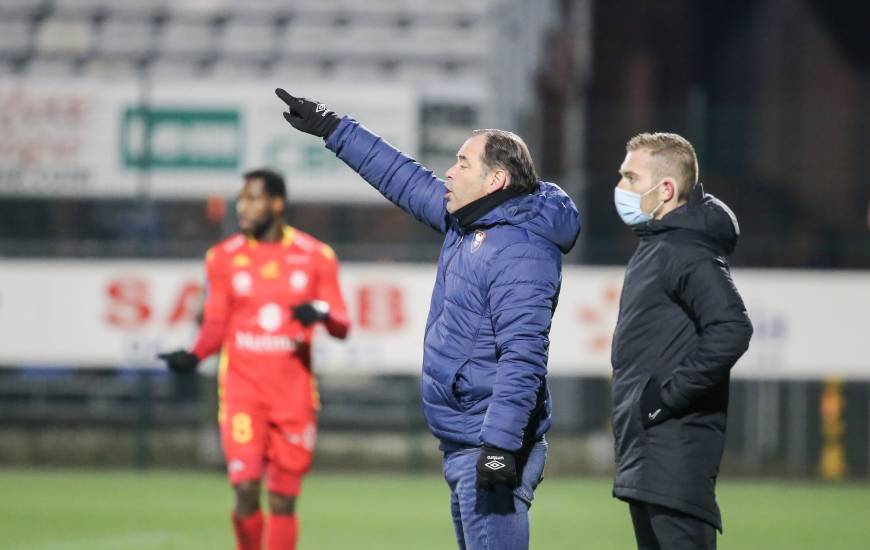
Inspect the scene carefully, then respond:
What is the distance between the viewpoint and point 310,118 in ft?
17.0

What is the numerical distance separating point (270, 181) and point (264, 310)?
0.66 meters

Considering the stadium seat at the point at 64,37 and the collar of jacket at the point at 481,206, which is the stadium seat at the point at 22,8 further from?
the collar of jacket at the point at 481,206

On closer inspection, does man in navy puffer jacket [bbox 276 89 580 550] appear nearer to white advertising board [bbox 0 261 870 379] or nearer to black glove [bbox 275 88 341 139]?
black glove [bbox 275 88 341 139]

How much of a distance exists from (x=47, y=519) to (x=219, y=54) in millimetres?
9742

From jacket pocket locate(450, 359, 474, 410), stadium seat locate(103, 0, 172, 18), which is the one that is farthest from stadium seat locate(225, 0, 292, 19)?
jacket pocket locate(450, 359, 474, 410)

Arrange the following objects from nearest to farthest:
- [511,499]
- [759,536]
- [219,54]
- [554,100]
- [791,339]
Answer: [511,499], [759,536], [791,339], [219,54], [554,100]

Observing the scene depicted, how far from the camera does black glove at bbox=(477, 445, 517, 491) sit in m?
4.53

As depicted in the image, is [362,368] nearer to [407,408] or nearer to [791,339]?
[407,408]

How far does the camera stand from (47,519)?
1064cm

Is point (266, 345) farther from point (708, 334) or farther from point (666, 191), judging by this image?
point (708, 334)

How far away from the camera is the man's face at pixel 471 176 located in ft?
A: 15.9

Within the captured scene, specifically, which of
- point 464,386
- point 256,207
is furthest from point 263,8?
point 464,386

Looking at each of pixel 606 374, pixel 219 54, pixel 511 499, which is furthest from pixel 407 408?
pixel 511 499

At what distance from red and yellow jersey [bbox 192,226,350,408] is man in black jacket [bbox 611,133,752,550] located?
2.85m
